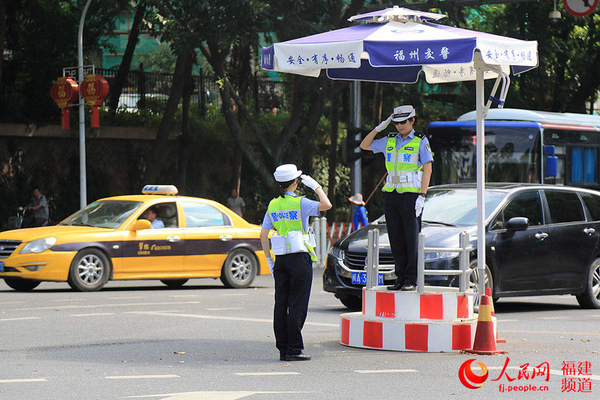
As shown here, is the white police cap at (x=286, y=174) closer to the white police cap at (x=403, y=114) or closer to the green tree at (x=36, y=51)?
the white police cap at (x=403, y=114)

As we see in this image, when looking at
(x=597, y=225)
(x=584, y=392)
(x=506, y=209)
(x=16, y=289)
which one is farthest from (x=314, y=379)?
(x=16, y=289)

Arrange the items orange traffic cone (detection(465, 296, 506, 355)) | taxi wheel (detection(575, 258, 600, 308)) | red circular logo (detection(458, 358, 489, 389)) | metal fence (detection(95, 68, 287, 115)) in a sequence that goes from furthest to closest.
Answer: metal fence (detection(95, 68, 287, 115)), taxi wheel (detection(575, 258, 600, 308)), orange traffic cone (detection(465, 296, 506, 355)), red circular logo (detection(458, 358, 489, 389))

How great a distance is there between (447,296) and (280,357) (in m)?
1.73

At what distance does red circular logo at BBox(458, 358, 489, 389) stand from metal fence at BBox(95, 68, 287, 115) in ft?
71.6

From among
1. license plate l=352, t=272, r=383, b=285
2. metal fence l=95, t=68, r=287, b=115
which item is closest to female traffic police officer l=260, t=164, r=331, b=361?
license plate l=352, t=272, r=383, b=285

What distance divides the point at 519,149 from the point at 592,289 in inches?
275

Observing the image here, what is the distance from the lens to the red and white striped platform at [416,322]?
10211 millimetres

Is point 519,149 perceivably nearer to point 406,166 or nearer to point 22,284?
point 22,284

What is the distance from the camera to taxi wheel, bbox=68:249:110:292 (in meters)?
16.8

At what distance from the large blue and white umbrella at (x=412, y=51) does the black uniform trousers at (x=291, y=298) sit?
185 centimetres

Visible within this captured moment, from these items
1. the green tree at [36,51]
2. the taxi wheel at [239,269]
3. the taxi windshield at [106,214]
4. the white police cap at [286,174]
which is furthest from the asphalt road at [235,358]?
the green tree at [36,51]

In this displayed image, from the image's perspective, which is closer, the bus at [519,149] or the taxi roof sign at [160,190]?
the taxi roof sign at [160,190]

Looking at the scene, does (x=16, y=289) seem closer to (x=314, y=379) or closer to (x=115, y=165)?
(x=314, y=379)

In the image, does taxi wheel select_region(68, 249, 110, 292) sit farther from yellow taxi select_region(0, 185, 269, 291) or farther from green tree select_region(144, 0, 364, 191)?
green tree select_region(144, 0, 364, 191)
